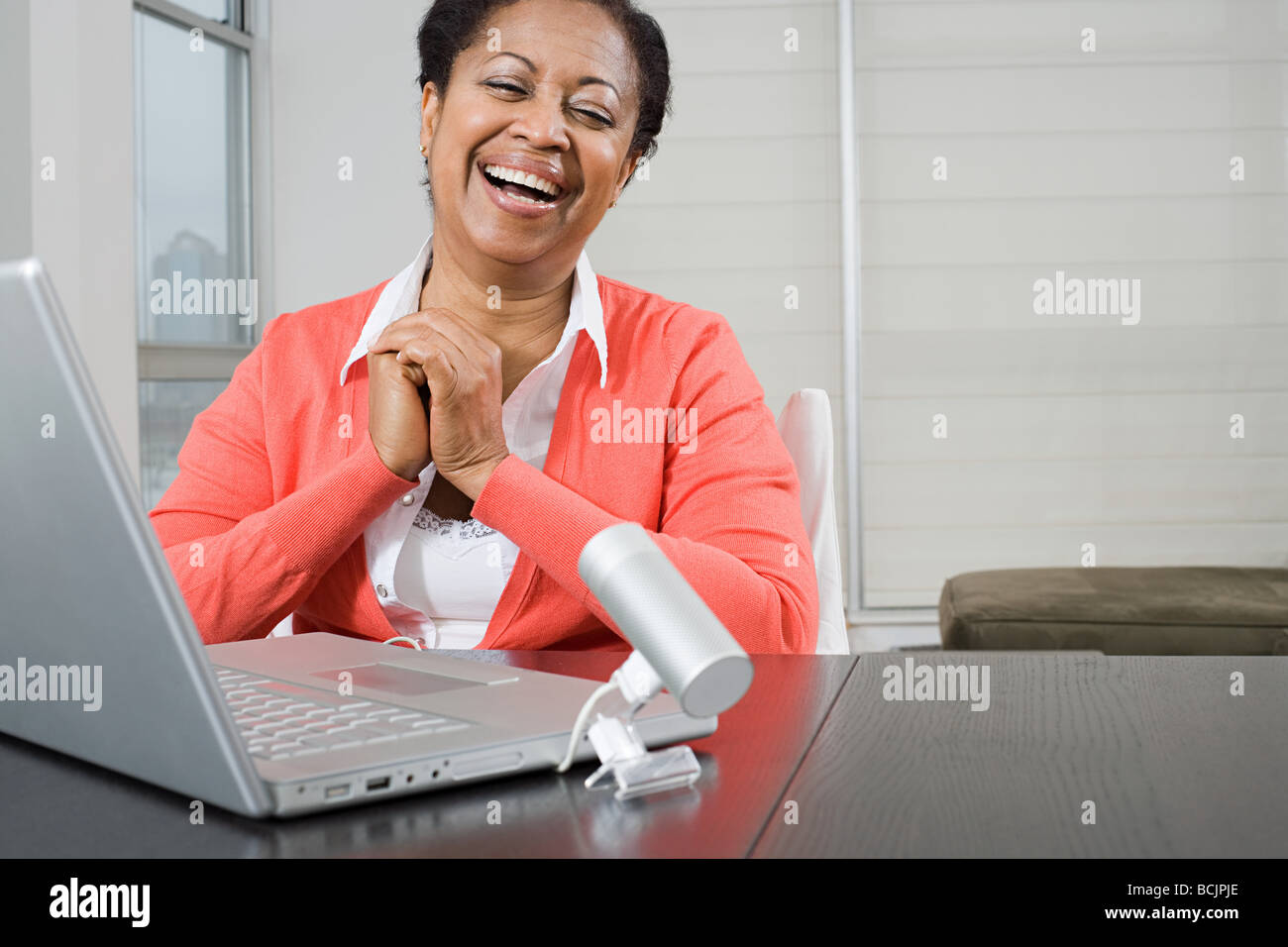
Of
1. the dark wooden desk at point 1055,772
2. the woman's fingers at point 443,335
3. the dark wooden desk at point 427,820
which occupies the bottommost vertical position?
the dark wooden desk at point 1055,772

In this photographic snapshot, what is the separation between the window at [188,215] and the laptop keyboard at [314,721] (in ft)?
8.94

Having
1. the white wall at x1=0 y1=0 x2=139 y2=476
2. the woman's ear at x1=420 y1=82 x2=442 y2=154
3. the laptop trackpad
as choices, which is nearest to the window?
the white wall at x1=0 y1=0 x2=139 y2=476

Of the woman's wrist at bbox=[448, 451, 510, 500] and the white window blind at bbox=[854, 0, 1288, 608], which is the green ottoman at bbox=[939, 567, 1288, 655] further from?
the woman's wrist at bbox=[448, 451, 510, 500]

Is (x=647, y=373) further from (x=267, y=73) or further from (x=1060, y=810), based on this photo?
(x=267, y=73)

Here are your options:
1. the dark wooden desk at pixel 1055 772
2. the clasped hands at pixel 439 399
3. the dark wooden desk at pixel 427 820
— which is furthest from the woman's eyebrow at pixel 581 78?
the dark wooden desk at pixel 427 820

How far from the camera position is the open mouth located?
1.38m

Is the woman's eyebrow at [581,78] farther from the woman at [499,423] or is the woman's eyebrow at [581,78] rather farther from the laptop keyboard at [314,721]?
the laptop keyboard at [314,721]

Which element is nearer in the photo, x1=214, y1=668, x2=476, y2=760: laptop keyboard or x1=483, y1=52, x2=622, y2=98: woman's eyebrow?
x1=214, y1=668, x2=476, y2=760: laptop keyboard

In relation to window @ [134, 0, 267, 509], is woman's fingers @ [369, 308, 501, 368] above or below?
below

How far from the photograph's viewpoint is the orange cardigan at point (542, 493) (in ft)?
3.75

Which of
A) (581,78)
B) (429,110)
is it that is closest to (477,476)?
(581,78)
